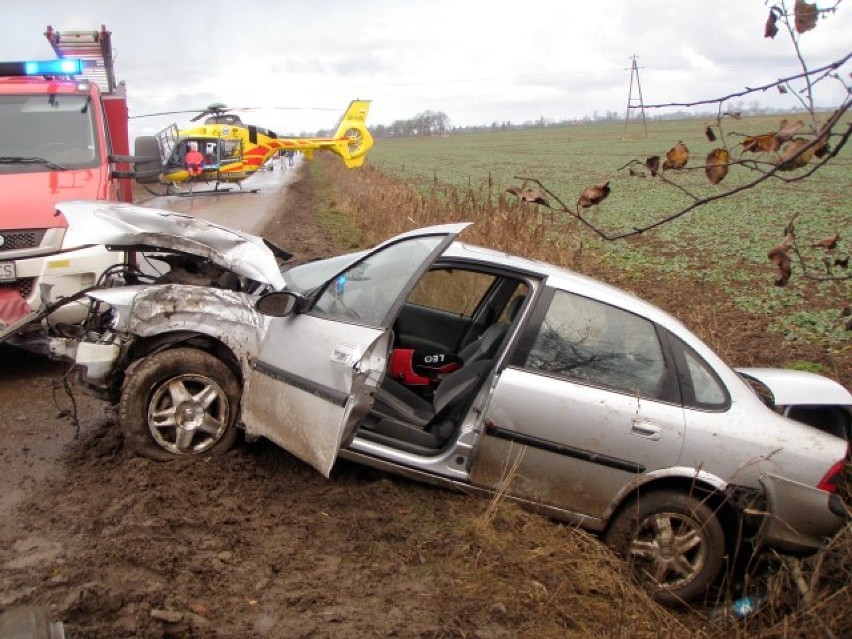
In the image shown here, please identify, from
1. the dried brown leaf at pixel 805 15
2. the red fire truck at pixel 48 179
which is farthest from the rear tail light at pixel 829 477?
the red fire truck at pixel 48 179

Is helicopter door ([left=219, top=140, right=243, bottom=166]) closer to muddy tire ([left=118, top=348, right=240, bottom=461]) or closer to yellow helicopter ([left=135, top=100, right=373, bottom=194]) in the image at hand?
yellow helicopter ([left=135, top=100, right=373, bottom=194])

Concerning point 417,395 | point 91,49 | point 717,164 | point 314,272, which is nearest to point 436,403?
point 417,395

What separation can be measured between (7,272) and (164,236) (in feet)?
7.15

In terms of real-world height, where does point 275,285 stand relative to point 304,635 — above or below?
above

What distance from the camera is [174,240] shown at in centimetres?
530

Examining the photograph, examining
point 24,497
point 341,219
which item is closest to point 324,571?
point 24,497

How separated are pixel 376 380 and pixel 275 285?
120cm

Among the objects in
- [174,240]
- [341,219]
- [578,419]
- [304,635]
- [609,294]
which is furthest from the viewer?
[341,219]

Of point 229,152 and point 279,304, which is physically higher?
point 279,304

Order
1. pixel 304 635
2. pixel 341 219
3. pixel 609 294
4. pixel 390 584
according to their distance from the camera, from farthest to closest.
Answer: pixel 341 219
pixel 609 294
pixel 390 584
pixel 304 635

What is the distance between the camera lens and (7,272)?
660cm

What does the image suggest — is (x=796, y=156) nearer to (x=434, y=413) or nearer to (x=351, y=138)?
(x=434, y=413)

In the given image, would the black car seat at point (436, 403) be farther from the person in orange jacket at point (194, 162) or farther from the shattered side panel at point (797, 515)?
the person in orange jacket at point (194, 162)

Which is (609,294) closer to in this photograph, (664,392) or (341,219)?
(664,392)
